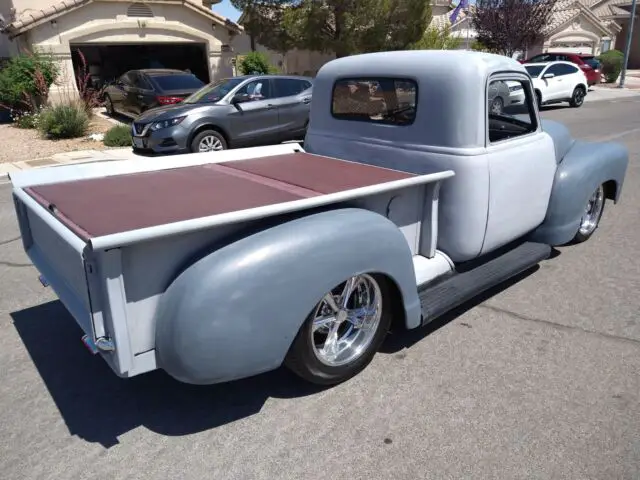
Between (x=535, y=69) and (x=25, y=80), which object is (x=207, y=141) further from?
(x=535, y=69)

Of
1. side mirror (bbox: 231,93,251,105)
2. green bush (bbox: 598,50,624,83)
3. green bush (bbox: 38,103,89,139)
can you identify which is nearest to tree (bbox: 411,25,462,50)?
side mirror (bbox: 231,93,251,105)

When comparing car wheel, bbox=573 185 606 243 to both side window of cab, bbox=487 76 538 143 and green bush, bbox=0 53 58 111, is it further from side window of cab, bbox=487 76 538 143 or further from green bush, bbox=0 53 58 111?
green bush, bbox=0 53 58 111

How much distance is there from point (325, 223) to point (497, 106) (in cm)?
211

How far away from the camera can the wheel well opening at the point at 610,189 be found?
17.1 feet

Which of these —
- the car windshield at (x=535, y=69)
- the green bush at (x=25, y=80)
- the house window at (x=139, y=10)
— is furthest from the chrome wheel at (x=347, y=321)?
the house window at (x=139, y=10)

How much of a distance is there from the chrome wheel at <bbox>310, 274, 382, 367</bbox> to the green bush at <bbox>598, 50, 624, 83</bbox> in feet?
110

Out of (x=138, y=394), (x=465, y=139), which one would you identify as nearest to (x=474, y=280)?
(x=465, y=139)

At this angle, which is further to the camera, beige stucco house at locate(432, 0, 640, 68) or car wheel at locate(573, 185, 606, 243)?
beige stucco house at locate(432, 0, 640, 68)

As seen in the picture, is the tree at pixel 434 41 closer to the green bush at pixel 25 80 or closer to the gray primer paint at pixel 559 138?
the green bush at pixel 25 80

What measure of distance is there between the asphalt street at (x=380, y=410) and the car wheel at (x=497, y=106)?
57.4 inches

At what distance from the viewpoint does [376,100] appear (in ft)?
13.5

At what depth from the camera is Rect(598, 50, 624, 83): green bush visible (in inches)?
1210

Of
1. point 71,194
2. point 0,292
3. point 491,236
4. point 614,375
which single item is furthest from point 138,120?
point 614,375

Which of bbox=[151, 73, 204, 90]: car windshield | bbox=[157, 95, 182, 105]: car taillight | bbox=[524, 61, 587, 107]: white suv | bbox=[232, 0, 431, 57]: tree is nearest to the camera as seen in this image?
bbox=[157, 95, 182, 105]: car taillight
